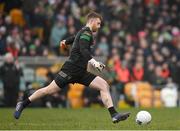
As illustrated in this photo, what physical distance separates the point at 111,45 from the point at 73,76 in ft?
44.8

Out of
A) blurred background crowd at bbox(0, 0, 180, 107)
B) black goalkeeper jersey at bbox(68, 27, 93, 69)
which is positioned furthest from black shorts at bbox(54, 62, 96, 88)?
blurred background crowd at bbox(0, 0, 180, 107)

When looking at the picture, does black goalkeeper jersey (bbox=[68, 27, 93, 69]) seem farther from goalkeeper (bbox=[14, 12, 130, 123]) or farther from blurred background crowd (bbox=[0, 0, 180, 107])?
blurred background crowd (bbox=[0, 0, 180, 107])

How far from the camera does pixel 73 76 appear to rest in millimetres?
14562

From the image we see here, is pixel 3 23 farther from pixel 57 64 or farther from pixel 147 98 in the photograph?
pixel 147 98

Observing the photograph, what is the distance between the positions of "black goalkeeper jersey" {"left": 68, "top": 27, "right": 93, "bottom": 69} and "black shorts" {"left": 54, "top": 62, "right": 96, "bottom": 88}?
101 mm

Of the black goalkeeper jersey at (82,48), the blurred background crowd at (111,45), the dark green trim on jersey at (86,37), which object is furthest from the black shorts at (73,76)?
the blurred background crowd at (111,45)

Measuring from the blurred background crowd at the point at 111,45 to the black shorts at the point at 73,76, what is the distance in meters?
9.28

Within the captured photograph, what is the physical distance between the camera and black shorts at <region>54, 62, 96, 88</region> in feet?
47.6

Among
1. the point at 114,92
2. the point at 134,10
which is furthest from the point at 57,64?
the point at 134,10

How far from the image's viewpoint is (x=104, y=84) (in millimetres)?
14469

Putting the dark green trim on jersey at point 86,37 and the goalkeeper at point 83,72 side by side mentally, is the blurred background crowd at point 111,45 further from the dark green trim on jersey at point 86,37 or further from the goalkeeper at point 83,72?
the dark green trim on jersey at point 86,37

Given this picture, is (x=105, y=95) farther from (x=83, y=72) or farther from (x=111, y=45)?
(x=111, y=45)

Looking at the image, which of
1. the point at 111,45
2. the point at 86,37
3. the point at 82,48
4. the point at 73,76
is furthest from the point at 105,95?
the point at 111,45

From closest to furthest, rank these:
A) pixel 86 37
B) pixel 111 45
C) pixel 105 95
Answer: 1. pixel 86 37
2. pixel 105 95
3. pixel 111 45
